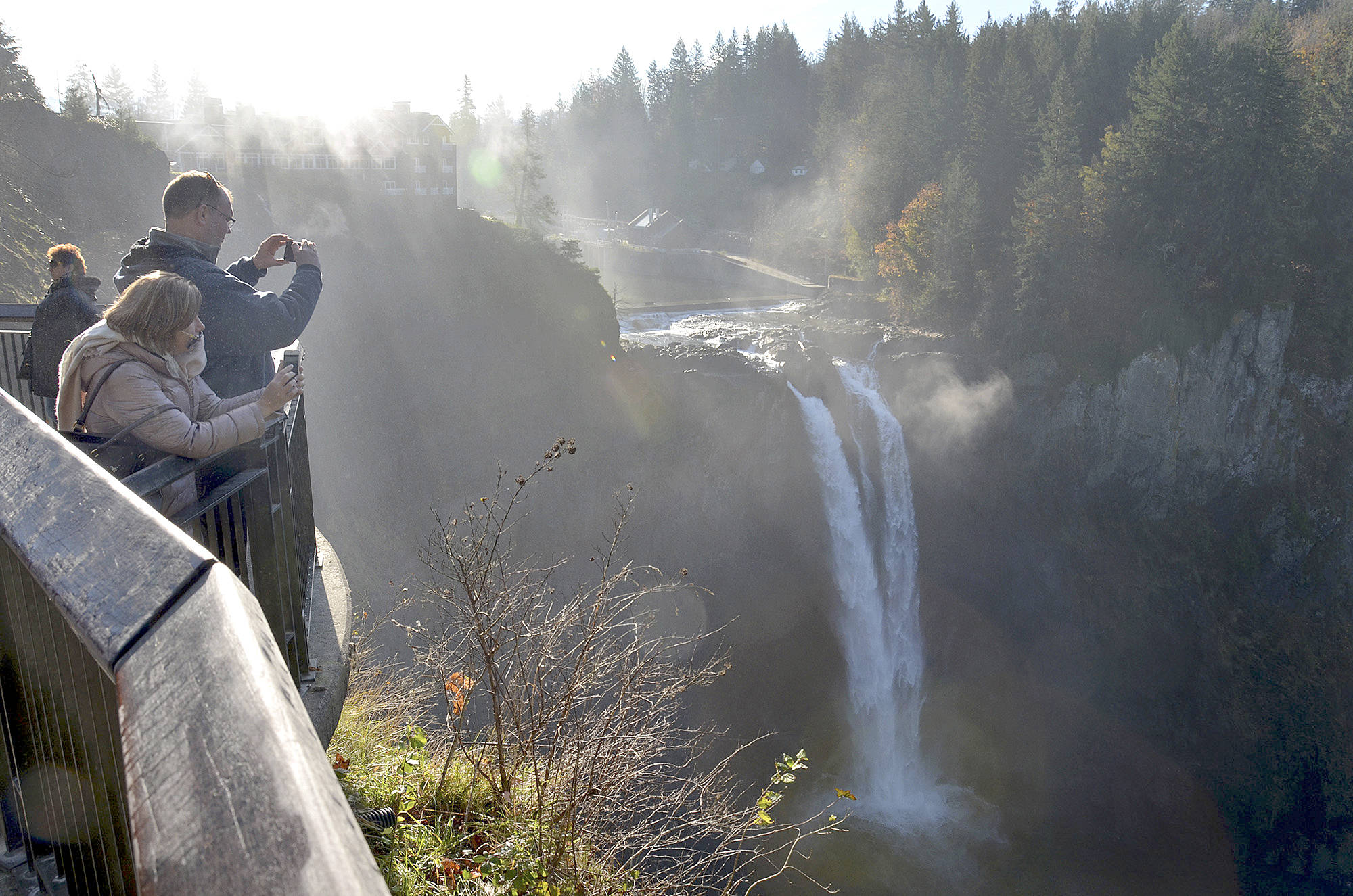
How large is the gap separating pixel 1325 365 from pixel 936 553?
50.2 ft

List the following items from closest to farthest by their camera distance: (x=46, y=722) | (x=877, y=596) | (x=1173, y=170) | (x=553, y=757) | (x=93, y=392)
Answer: (x=46, y=722)
(x=93, y=392)
(x=553, y=757)
(x=877, y=596)
(x=1173, y=170)

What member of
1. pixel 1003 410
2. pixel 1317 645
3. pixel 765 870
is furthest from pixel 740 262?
pixel 765 870

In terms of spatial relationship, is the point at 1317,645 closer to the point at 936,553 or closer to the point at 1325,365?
the point at 1325,365

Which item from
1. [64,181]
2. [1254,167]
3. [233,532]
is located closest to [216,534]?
[233,532]

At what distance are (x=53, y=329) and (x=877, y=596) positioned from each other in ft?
74.0

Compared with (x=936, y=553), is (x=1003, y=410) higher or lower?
higher

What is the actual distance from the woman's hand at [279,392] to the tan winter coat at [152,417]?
0.22 m

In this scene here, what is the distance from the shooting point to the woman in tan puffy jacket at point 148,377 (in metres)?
2.67

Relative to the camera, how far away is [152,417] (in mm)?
2629

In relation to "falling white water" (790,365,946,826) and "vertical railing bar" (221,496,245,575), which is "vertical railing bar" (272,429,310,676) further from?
"falling white water" (790,365,946,826)

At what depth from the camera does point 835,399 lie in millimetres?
26469

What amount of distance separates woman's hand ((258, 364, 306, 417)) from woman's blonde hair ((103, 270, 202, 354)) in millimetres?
364

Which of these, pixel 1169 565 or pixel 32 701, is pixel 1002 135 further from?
pixel 32 701

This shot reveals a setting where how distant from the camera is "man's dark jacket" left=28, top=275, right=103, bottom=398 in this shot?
167 inches
